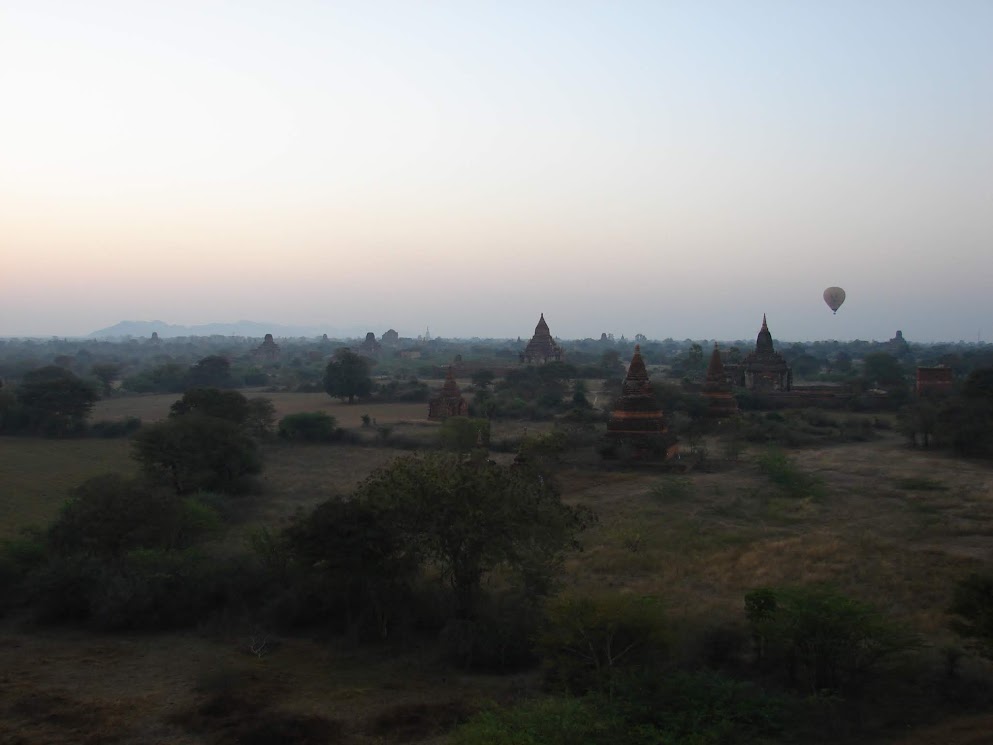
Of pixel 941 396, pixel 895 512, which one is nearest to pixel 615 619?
pixel 895 512

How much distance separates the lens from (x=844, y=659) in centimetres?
1000

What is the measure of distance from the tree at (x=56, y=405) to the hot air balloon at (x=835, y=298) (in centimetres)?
5662

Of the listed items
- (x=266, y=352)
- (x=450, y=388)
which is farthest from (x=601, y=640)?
(x=266, y=352)

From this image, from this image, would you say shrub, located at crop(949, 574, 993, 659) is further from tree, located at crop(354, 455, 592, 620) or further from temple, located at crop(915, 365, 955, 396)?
temple, located at crop(915, 365, 955, 396)

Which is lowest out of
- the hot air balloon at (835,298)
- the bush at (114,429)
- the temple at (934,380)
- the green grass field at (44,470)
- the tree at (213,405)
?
the green grass field at (44,470)

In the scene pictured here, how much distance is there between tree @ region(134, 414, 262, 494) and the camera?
24.2 m

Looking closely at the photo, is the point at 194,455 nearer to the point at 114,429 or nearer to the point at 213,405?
the point at 213,405

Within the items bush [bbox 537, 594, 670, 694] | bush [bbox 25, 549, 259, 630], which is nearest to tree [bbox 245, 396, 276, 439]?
bush [bbox 25, 549, 259, 630]

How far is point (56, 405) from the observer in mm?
39344

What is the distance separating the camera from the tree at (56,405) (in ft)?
127

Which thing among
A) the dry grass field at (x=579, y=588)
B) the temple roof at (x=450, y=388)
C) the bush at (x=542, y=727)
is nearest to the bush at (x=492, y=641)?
the dry grass field at (x=579, y=588)

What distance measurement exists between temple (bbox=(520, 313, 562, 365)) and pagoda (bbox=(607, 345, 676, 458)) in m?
44.1

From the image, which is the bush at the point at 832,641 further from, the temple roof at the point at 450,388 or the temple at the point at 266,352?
the temple at the point at 266,352

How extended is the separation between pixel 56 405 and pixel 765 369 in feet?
135
